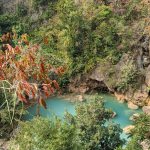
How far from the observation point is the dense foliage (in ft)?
30.5

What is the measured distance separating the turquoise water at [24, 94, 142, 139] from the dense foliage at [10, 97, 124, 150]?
477 centimetres

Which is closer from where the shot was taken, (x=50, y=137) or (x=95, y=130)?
(x=50, y=137)

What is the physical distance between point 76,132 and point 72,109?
7.84 meters

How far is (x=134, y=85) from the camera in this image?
1797 centimetres

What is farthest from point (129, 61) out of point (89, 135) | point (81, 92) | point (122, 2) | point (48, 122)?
point (48, 122)

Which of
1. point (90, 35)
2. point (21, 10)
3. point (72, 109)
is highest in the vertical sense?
point (21, 10)

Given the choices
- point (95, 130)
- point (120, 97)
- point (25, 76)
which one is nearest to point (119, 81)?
point (120, 97)

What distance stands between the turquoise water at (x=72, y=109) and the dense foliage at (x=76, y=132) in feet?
15.7

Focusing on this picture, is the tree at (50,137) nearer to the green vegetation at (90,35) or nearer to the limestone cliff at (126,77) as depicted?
the green vegetation at (90,35)

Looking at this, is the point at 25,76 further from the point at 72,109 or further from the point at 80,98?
the point at 80,98

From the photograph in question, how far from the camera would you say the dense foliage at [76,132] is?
9.30m

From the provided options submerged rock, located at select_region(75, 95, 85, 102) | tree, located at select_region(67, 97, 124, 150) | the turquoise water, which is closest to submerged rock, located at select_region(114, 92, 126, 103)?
the turquoise water

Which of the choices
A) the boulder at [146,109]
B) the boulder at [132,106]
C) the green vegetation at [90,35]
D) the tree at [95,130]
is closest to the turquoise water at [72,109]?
the boulder at [132,106]

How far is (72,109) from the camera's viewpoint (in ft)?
57.7
